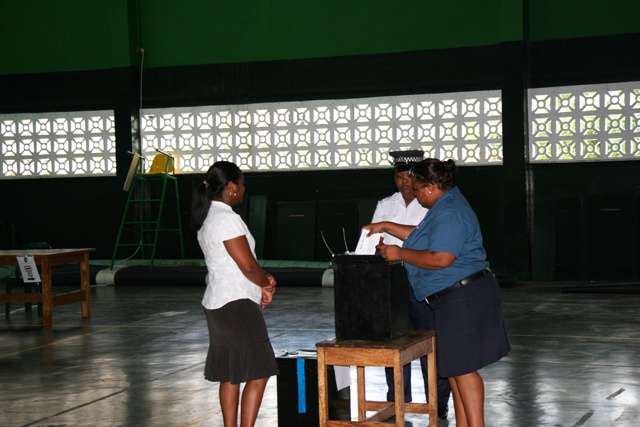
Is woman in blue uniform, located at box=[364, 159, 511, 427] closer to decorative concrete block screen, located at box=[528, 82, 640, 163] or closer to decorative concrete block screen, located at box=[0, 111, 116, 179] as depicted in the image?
decorative concrete block screen, located at box=[528, 82, 640, 163]

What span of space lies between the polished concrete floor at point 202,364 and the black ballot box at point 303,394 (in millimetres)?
510

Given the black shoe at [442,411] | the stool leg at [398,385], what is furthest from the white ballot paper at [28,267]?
the stool leg at [398,385]

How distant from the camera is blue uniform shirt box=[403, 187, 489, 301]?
166 inches

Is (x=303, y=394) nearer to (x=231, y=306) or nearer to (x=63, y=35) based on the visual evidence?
(x=231, y=306)

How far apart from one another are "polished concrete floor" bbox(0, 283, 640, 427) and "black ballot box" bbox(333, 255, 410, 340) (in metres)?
1.30

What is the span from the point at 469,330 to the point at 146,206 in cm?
1073

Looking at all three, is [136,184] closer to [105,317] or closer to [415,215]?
[105,317]

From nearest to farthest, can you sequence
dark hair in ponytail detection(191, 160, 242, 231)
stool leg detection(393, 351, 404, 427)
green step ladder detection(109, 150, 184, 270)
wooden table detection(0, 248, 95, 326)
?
stool leg detection(393, 351, 404, 427) < dark hair in ponytail detection(191, 160, 242, 231) < wooden table detection(0, 248, 95, 326) < green step ladder detection(109, 150, 184, 270)

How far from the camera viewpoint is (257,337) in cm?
449

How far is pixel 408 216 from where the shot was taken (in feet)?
18.1

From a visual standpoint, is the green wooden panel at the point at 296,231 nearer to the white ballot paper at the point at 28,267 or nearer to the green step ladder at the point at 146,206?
the green step ladder at the point at 146,206

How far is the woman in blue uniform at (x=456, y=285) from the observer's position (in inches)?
166

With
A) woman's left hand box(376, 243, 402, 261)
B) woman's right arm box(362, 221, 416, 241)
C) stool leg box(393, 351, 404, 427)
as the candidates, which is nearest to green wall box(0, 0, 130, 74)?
woman's right arm box(362, 221, 416, 241)

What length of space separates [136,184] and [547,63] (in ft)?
21.7
